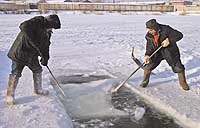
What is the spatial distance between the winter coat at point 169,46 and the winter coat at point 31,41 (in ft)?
7.75

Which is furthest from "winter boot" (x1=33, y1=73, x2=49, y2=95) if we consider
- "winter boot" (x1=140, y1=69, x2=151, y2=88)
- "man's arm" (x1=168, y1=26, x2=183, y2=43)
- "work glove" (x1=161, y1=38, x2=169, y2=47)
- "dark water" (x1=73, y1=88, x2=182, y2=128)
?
"man's arm" (x1=168, y1=26, x2=183, y2=43)

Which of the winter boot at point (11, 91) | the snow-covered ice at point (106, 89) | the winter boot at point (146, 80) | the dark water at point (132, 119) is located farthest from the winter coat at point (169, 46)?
the winter boot at point (11, 91)

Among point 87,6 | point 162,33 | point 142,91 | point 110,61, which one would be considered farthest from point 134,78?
point 87,6

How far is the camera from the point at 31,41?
6.02m

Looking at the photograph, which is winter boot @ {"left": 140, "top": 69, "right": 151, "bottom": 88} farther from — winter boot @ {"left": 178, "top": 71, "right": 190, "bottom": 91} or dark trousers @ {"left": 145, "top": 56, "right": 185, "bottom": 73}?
winter boot @ {"left": 178, "top": 71, "right": 190, "bottom": 91}

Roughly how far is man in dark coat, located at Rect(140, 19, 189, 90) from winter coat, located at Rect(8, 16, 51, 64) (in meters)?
2.13

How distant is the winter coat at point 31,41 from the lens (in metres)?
6.01

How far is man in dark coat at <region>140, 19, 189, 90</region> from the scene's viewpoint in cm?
708

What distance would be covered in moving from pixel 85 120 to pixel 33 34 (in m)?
1.71

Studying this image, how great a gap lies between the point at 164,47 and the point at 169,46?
10 cm

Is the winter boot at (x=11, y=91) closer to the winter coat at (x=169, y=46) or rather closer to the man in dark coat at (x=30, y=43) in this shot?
the man in dark coat at (x=30, y=43)

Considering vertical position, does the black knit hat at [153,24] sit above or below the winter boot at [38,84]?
above

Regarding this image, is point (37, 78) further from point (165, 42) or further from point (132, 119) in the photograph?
point (165, 42)

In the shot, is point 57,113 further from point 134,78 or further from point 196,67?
point 196,67
